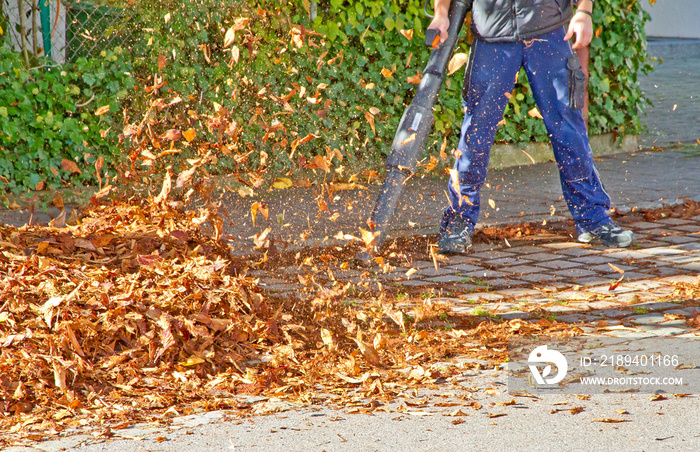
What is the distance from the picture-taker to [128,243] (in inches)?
174

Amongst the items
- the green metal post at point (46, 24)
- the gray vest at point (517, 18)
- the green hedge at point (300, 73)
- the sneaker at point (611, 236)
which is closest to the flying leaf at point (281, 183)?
the green hedge at point (300, 73)

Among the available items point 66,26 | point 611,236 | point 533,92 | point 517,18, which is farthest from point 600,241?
point 66,26

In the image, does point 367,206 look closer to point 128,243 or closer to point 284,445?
point 128,243

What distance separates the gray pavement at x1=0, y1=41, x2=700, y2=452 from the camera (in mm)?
2947

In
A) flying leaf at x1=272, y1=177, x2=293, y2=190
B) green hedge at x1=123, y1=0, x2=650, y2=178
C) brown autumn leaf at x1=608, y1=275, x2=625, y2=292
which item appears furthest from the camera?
flying leaf at x1=272, y1=177, x2=293, y2=190

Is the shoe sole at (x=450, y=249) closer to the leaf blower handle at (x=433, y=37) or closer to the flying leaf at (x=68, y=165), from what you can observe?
the leaf blower handle at (x=433, y=37)

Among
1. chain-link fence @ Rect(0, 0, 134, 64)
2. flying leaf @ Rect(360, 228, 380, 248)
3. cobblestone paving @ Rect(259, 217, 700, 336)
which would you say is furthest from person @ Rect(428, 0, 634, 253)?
chain-link fence @ Rect(0, 0, 134, 64)

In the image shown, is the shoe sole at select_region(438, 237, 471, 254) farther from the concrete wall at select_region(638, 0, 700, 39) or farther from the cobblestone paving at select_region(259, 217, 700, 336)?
the concrete wall at select_region(638, 0, 700, 39)

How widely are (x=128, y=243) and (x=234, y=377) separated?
4.02 ft

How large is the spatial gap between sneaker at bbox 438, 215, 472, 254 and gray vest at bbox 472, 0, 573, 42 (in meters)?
1.11

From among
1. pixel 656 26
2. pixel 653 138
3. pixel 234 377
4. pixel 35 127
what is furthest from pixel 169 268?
pixel 656 26

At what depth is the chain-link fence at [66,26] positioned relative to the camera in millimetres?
6945

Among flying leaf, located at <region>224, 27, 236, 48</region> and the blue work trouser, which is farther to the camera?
flying leaf, located at <region>224, 27, 236, 48</region>

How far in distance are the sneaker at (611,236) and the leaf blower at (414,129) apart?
1.23 m
